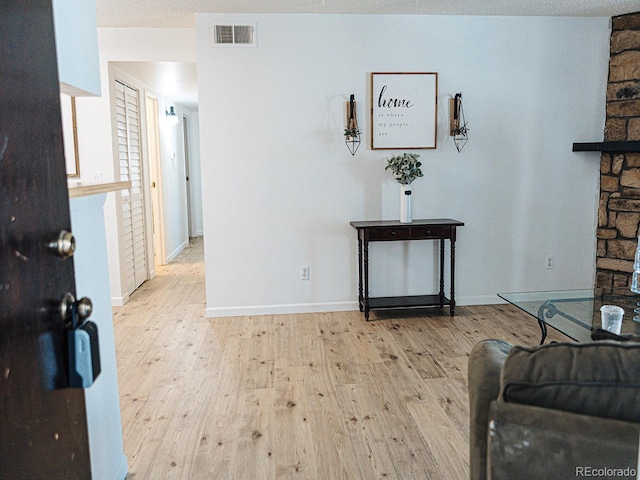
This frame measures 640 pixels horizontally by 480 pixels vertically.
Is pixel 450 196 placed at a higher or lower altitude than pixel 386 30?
lower

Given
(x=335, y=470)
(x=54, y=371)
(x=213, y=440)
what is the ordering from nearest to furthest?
(x=54, y=371) < (x=335, y=470) < (x=213, y=440)

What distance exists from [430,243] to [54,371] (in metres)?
3.59

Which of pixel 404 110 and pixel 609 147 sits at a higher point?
pixel 404 110

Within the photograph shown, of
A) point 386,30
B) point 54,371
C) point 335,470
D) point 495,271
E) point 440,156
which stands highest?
point 386,30

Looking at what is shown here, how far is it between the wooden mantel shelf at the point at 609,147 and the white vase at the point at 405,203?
58.8 inches

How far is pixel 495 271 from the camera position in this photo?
434 cm

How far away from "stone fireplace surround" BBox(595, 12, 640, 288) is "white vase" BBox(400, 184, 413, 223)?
1.72m

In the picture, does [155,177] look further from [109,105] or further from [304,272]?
[304,272]

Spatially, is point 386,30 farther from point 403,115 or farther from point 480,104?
point 480,104

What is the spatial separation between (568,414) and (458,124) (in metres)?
3.30

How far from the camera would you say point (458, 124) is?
4035 mm

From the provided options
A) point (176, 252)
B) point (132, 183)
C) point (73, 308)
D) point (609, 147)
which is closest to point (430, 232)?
point (609, 147)

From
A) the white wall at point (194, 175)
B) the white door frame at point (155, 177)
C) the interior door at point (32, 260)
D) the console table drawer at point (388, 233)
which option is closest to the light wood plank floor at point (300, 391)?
the console table drawer at point (388, 233)

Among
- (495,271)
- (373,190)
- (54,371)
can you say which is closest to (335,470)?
(54,371)
